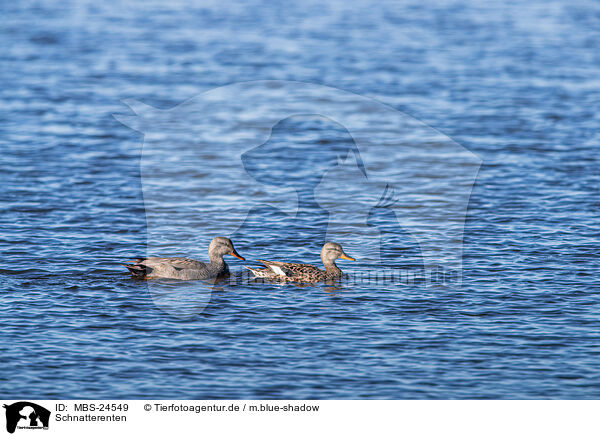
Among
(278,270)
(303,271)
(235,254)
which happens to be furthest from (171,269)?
(303,271)

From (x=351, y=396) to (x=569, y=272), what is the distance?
6.43 m

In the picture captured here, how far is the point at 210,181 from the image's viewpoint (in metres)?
25.4

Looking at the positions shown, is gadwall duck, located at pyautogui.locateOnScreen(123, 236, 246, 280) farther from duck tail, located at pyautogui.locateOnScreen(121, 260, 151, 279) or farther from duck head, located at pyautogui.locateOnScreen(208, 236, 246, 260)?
duck head, located at pyautogui.locateOnScreen(208, 236, 246, 260)

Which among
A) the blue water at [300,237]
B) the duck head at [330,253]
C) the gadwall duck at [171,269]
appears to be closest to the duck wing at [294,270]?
the blue water at [300,237]

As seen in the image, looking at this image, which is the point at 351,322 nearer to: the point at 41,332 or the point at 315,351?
the point at 315,351

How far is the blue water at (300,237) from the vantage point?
48.0ft
